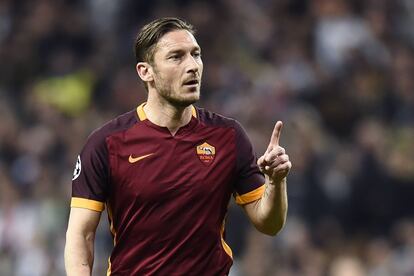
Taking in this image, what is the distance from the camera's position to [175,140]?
6.12m

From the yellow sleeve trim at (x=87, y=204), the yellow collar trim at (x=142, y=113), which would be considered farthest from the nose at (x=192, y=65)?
the yellow sleeve trim at (x=87, y=204)

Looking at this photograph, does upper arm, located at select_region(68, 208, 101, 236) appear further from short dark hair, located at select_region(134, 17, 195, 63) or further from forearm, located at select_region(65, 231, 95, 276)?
short dark hair, located at select_region(134, 17, 195, 63)

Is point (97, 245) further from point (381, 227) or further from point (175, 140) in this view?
point (175, 140)

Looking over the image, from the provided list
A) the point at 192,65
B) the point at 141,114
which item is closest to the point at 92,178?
the point at 141,114

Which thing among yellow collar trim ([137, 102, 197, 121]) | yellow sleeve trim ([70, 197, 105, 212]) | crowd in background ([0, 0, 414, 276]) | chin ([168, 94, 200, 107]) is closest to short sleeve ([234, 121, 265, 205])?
yellow collar trim ([137, 102, 197, 121])

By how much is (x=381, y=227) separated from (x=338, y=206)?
1.46 ft

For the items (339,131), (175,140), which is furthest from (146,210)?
(339,131)

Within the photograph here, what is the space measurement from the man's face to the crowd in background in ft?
16.6

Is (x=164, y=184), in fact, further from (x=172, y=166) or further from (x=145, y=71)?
(x=145, y=71)

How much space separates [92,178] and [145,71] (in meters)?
0.58

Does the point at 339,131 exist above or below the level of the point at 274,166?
below

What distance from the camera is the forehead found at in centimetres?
600

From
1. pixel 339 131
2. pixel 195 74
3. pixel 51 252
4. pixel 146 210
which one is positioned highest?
pixel 195 74

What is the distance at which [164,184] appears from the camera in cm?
601
